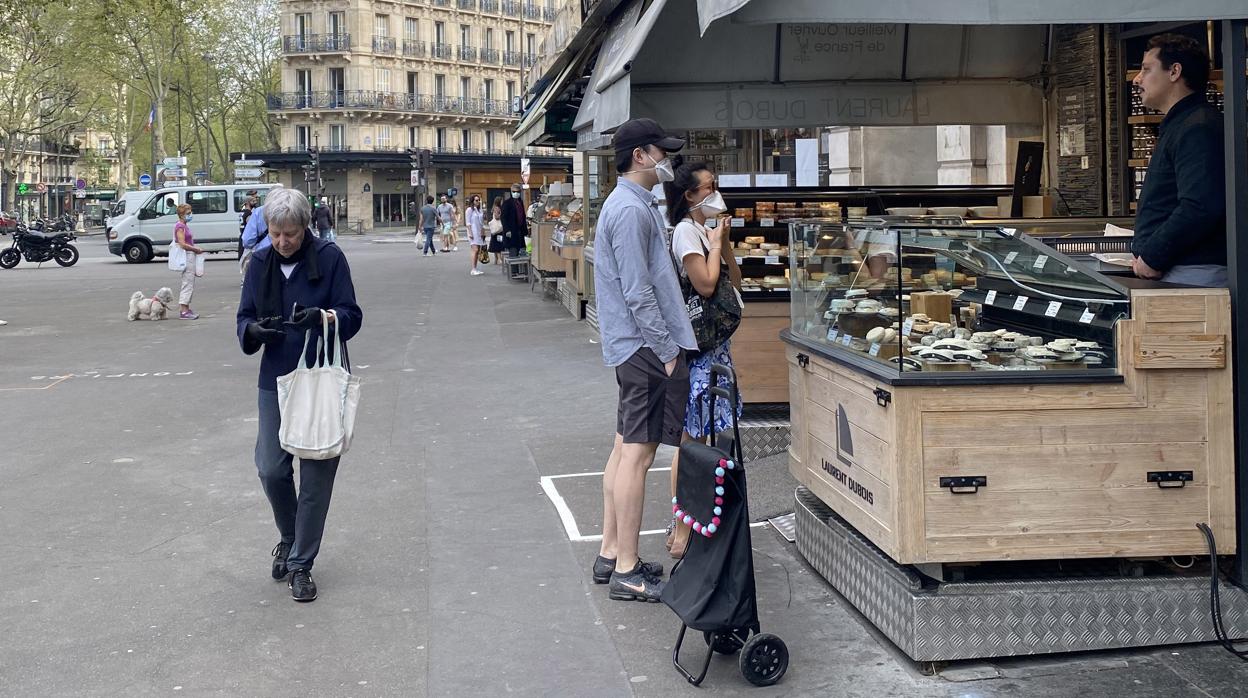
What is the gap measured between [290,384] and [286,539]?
84cm

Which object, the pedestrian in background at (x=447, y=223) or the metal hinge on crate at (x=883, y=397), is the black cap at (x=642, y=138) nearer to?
the metal hinge on crate at (x=883, y=397)

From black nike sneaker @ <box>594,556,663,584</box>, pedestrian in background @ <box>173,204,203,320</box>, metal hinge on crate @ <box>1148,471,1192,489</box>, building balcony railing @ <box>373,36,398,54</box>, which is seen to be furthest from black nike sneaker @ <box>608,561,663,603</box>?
building balcony railing @ <box>373,36,398,54</box>

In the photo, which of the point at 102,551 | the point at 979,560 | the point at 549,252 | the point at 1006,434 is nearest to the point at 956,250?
the point at 1006,434

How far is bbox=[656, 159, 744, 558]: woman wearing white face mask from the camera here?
6.02 m

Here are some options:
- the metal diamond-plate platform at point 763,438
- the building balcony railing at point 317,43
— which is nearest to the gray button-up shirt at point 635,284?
the metal diamond-plate platform at point 763,438

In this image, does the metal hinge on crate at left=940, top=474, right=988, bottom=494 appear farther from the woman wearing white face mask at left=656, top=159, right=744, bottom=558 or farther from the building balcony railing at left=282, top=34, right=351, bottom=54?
the building balcony railing at left=282, top=34, right=351, bottom=54

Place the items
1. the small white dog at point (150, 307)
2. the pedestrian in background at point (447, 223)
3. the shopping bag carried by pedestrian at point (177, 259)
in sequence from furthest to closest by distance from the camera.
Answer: the pedestrian in background at point (447, 223) → the shopping bag carried by pedestrian at point (177, 259) → the small white dog at point (150, 307)

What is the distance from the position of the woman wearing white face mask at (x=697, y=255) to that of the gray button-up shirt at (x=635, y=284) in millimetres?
468

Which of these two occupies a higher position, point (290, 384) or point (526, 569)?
point (290, 384)

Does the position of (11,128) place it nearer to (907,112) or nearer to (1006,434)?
(907,112)

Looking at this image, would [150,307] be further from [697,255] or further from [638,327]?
[638,327]

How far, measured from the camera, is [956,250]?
5.04m

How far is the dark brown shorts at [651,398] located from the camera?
18.0 feet

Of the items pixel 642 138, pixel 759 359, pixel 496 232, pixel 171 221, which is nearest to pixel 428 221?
pixel 171 221
